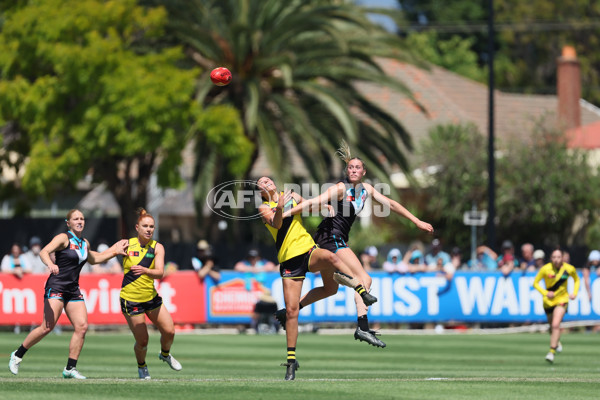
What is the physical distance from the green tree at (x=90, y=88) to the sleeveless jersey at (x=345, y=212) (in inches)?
664

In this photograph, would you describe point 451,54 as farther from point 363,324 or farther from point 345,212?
point 363,324

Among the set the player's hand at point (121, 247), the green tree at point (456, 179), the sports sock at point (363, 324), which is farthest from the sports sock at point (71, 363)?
the green tree at point (456, 179)

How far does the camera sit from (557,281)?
794 inches

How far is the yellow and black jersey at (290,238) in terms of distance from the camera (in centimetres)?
1315

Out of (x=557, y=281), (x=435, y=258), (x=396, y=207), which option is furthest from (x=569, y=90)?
(x=396, y=207)

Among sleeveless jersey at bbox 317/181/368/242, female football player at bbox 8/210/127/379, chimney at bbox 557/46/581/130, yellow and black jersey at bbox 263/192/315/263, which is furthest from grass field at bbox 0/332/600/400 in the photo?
chimney at bbox 557/46/581/130

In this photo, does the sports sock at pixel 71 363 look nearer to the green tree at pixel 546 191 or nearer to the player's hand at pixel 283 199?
the player's hand at pixel 283 199

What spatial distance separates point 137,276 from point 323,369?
14.9 ft

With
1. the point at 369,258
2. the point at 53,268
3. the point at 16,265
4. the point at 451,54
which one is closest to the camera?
the point at 53,268

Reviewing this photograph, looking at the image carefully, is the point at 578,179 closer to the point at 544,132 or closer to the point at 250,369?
the point at 544,132

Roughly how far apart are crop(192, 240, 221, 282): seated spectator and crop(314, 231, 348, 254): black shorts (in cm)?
1404

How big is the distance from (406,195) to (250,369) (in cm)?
2686

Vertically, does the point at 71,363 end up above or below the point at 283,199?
below

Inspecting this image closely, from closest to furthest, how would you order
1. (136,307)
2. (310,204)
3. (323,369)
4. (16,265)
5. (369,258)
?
(310,204) < (136,307) < (323,369) < (16,265) < (369,258)
